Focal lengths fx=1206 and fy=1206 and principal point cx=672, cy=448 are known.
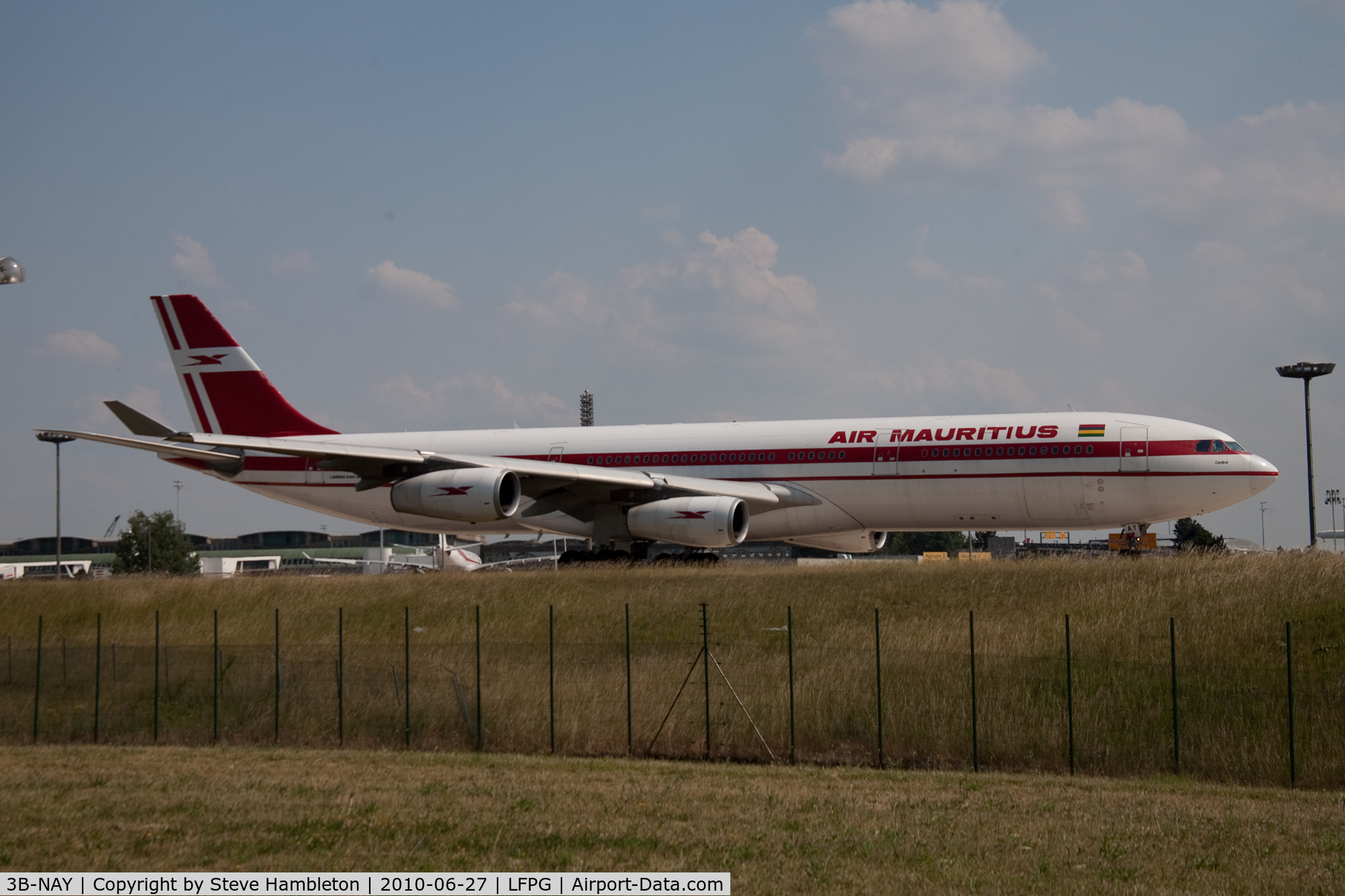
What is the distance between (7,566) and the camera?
93.0 meters

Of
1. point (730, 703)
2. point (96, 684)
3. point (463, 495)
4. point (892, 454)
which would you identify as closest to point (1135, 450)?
point (892, 454)

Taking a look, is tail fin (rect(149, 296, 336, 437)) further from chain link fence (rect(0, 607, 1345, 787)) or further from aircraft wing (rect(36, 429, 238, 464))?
chain link fence (rect(0, 607, 1345, 787))

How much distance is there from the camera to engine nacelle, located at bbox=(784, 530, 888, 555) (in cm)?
3117

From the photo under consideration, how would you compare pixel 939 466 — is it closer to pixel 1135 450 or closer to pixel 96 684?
pixel 1135 450

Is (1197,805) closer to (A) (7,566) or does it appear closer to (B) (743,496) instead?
(B) (743,496)

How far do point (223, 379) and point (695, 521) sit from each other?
55.2 feet

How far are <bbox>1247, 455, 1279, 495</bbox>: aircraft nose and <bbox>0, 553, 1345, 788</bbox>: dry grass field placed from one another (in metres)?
2.63

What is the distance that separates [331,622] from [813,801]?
593 inches

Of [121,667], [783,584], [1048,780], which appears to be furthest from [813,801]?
[121,667]

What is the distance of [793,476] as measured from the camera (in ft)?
97.7

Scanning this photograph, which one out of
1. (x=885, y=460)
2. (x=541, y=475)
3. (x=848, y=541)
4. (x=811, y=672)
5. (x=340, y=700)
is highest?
(x=885, y=460)

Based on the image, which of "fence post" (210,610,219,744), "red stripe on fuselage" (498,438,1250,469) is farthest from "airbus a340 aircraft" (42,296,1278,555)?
"fence post" (210,610,219,744)

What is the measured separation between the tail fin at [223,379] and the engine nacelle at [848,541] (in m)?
15.1

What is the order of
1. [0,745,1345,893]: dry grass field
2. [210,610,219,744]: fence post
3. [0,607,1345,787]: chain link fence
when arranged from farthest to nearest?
1. [210,610,219,744]: fence post
2. [0,607,1345,787]: chain link fence
3. [0,745,1345,893]: dry grass field
